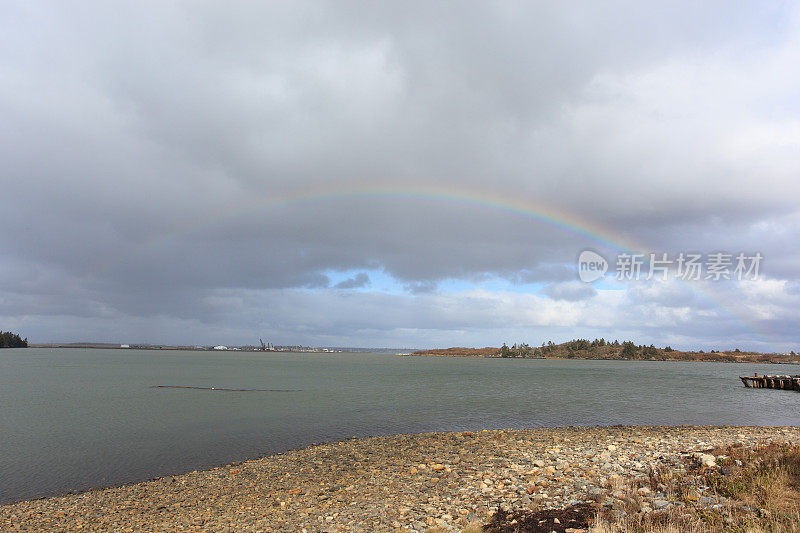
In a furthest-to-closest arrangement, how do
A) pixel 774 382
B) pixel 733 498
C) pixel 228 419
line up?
pixel 774 382, pixel 228 419, pixel 733 498

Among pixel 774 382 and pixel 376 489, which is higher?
pixel 376 489

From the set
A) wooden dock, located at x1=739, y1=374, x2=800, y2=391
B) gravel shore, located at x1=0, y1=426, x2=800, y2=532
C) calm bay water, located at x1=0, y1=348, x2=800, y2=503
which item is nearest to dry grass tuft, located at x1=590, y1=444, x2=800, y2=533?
gravel shore, located at x1=0, y1=426, x2=800, y2=532

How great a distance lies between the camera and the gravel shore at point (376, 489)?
14516 millimetres

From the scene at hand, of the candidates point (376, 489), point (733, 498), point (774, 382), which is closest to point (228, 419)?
point (376, 489)

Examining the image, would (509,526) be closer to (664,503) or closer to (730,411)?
(664,503)

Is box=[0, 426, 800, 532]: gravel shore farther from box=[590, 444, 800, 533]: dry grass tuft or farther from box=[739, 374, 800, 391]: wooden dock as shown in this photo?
box=[739, 374, 800, 391]: wooden dock

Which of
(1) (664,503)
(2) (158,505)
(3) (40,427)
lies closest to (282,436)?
(2) (158,505)

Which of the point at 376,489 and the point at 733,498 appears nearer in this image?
the point at 733,498

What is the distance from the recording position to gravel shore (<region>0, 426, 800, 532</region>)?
47.6 ft

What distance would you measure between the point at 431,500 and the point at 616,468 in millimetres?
8235

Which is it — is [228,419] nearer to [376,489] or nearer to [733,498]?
[376,489]

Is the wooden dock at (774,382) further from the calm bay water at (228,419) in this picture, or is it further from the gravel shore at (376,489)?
the gravel shore at (376,489)

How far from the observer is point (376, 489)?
696 inches

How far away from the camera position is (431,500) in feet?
51.7
